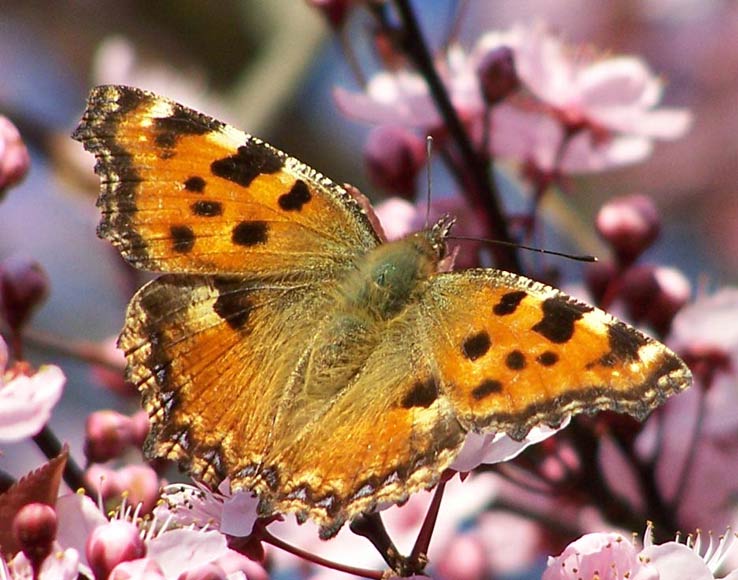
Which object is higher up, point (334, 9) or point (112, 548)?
point (334, 9)

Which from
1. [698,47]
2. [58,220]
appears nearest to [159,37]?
[58,220]

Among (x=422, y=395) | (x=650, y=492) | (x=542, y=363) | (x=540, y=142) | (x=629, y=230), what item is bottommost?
(x=422, y=395)

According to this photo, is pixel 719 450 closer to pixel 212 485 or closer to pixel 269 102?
pixel 212 485

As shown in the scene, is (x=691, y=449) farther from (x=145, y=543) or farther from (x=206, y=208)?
(x=145, y=543)

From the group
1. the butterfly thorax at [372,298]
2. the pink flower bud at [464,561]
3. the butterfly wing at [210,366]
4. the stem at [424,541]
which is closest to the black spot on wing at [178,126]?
the butterfly wing at [210,366]

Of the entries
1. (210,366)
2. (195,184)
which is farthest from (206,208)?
(210,366)

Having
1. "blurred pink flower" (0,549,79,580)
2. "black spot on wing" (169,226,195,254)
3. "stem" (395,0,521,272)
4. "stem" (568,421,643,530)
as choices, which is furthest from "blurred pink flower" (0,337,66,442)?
"stem" (568,421,643,530)

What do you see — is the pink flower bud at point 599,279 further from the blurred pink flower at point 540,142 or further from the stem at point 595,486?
the stem at point 595,486
